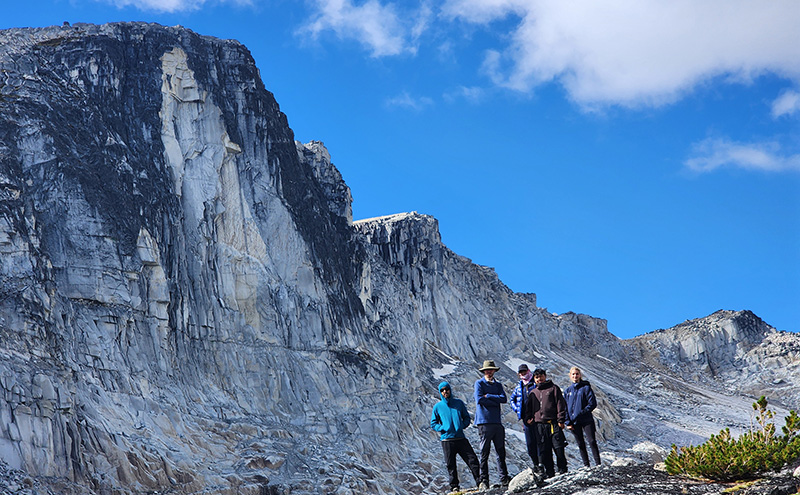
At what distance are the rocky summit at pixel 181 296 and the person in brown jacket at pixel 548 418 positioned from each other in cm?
2309

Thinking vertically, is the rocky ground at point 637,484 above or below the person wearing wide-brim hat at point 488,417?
below

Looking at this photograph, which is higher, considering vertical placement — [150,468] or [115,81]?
[115,81]

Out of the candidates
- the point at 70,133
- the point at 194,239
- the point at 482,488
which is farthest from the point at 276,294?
the point at 482,488

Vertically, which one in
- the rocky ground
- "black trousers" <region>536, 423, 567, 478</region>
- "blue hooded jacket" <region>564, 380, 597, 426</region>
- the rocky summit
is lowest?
the rocky ground

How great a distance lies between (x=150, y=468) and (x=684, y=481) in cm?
2952

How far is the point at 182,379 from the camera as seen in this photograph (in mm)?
45594

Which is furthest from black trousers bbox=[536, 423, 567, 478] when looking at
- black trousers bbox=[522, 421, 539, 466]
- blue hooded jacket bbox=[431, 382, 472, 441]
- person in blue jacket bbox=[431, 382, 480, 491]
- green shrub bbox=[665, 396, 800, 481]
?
green shrub bbox=[665, 396, 800, 481]

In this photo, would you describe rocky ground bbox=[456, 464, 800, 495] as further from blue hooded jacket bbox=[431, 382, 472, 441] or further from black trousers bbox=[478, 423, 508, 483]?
blue hooded jacket bbox=[431, 382, 472, 441]

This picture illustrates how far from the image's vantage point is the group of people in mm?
14844

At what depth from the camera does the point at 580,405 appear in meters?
15.2

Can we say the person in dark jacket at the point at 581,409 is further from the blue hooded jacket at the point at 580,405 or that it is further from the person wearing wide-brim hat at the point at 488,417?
the person wearing wide-brim hat at the point at 488,417

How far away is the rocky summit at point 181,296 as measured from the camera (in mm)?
37500

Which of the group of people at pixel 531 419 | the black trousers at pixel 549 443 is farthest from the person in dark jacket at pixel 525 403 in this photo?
the black trousers at pixel 549 443

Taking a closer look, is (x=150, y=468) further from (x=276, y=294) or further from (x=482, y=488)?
(x=482, y=488)
